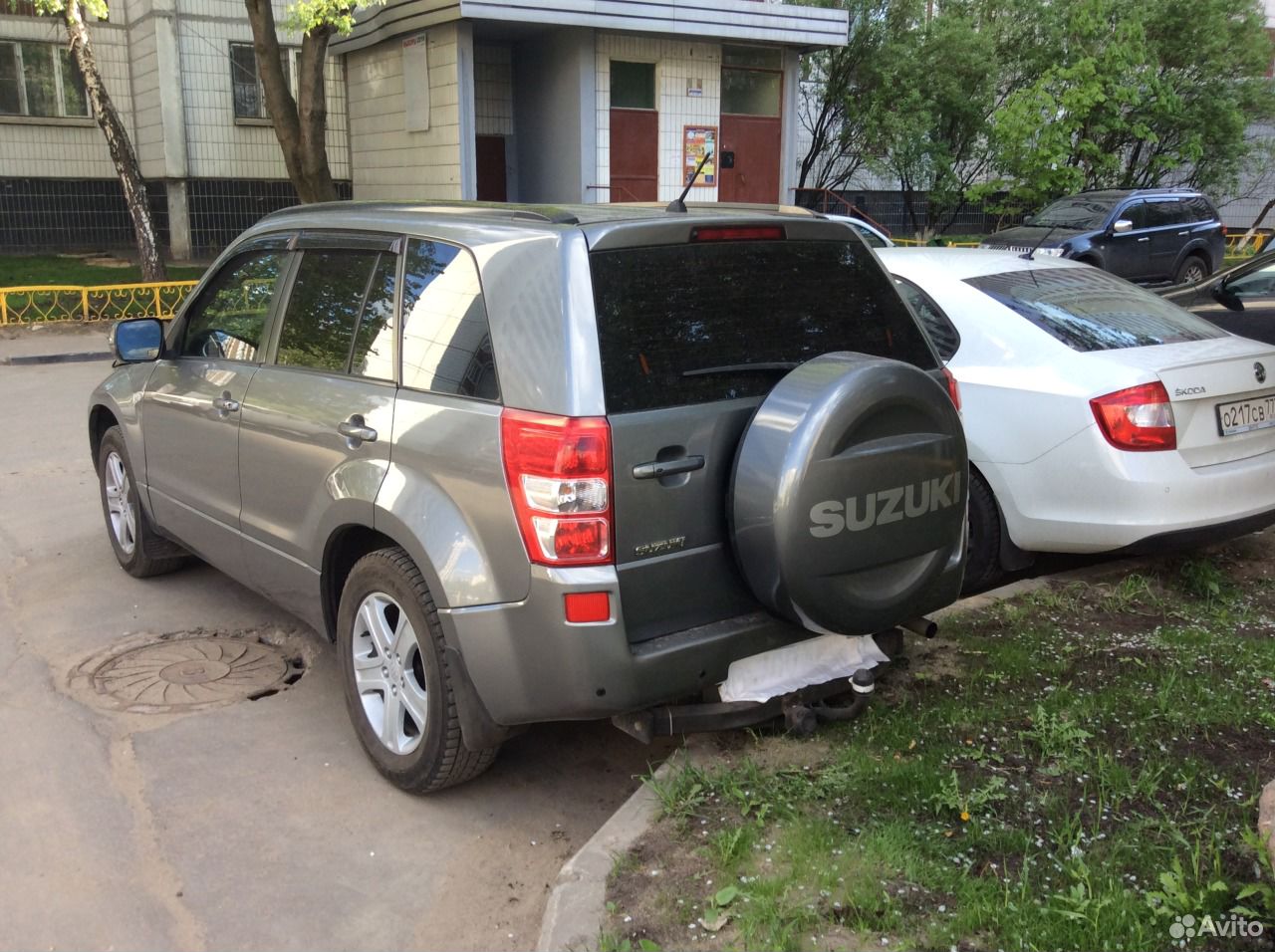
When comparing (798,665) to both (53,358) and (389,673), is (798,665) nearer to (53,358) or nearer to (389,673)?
(389,673)

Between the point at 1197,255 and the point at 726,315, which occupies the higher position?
the point at 726,315

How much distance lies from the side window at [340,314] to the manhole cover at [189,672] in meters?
1.35

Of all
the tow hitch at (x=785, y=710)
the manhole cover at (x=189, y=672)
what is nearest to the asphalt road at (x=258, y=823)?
the manhole cover at (x=189, y=672)

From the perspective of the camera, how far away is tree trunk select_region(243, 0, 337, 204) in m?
15.9

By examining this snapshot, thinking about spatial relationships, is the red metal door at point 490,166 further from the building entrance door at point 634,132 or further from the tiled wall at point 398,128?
the building entrance door at point 634,132

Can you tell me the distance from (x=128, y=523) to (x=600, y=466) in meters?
3.69

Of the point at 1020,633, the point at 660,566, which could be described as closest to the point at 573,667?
the point at 660,566

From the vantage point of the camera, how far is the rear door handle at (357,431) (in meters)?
3.84

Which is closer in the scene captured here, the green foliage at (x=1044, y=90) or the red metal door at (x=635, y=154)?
the red metal door at (x=635, y=154)

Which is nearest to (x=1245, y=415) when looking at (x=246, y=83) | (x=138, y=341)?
(x=138, y=341)

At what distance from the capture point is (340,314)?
422 cm

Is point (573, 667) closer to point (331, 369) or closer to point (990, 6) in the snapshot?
point (331, 369)

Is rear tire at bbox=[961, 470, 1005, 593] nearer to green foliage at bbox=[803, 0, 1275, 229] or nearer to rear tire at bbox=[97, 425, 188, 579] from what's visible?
rear tire at bbox=[97, 425, 188, 579]

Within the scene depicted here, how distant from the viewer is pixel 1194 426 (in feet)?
16.2
